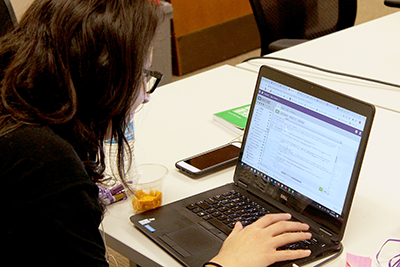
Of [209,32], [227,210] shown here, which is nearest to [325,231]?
[227,210]

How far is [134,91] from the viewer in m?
0.84

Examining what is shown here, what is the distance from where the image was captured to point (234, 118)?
4.49 ft

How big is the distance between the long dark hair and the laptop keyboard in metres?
0.29

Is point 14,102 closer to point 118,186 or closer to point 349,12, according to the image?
point 118,186

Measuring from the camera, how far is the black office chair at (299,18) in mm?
2098

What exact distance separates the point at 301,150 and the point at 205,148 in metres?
0.38

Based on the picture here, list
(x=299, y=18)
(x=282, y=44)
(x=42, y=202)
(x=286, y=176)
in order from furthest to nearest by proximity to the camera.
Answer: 1. (x=299, y=18)
2. (x=282, y=44)
3. (x=286, y=176)
4. (x=42, y=202)

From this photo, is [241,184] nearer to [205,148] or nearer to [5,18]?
[205,148]

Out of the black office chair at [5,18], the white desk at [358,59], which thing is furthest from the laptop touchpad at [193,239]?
the white desk at [358,59]

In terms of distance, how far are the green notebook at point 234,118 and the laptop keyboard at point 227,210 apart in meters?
0.33

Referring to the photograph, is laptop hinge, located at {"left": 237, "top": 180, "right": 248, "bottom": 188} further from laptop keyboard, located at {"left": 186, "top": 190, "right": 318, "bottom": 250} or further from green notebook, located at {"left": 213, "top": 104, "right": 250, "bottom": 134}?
green notebook, located at {"left": 213, "top": 104, "right": 250, "bottom": 134}

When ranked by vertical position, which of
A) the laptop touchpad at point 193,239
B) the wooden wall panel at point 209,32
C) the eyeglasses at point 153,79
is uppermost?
the eyeglasses at point 153,79

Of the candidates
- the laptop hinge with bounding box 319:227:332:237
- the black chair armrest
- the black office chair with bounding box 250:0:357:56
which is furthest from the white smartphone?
the black office chair with bounding box 250:0:357:56

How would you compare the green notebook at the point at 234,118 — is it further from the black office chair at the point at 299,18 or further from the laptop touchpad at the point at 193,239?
the black office chair at the point at 299,18
